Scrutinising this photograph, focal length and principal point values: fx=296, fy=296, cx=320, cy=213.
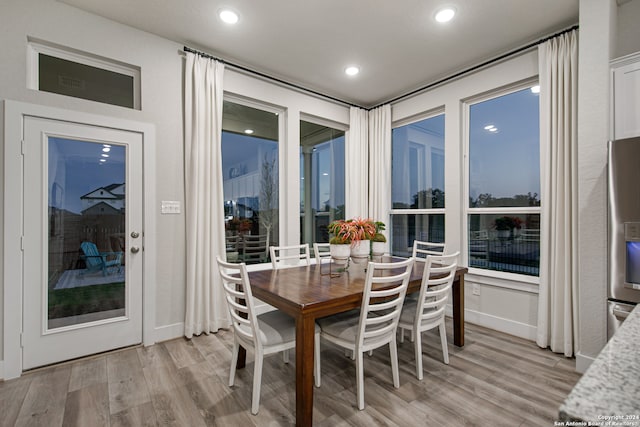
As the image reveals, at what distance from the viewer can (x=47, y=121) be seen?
239cm

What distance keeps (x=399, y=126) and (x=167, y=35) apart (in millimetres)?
3137

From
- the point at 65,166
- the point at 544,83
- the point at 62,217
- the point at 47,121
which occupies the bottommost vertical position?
the point at 62,217

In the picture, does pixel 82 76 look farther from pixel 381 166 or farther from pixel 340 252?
pixel 381 166

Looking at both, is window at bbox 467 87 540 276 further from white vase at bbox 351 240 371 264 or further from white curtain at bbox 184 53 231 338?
white curtain at bbox 184 53 231 338

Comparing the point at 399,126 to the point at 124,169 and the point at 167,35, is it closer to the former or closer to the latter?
the point at 167,35

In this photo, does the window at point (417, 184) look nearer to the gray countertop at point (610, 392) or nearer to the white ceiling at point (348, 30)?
the white ceiling at point (348, 30)

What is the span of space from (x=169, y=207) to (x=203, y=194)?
34cm

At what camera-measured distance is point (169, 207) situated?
294 centimetres

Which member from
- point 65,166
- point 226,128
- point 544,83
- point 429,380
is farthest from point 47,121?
point 544,83

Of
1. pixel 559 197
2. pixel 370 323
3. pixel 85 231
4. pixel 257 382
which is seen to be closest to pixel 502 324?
pixel 559 197

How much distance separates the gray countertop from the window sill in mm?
2651

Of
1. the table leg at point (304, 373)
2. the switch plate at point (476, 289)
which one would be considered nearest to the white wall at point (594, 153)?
the switch plate at point (476, 289)

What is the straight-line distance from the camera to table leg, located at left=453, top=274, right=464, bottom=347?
275cm

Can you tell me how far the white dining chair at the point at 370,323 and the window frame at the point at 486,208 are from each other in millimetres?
1735
